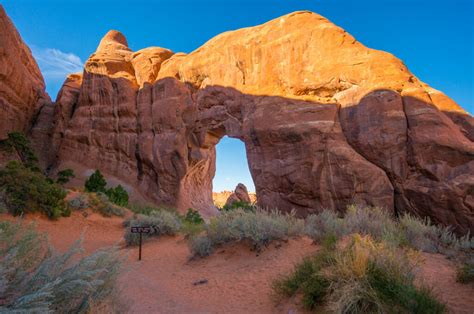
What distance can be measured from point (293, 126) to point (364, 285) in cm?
1167

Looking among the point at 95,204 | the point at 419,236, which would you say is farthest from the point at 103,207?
the point at 419,236

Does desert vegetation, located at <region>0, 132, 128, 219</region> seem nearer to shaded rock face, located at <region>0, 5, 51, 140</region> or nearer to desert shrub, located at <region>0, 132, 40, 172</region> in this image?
desert shrub, located at <region>0, 132, 40, 172</region>

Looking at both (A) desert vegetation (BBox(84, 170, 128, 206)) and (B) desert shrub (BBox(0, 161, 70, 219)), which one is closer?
(B) desert shrub (BBox(0, 161, 70, 219))

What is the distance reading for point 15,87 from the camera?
993 inches

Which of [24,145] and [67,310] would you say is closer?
[67,310]

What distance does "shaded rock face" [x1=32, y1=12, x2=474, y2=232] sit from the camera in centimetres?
1227

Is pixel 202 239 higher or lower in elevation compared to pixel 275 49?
lower

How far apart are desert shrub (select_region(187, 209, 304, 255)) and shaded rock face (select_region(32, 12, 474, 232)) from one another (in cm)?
567

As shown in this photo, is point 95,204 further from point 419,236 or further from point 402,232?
point 419,236

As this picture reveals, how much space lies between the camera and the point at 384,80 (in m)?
14.1

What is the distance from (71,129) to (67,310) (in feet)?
94.8

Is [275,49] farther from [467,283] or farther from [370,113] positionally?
[467,283]

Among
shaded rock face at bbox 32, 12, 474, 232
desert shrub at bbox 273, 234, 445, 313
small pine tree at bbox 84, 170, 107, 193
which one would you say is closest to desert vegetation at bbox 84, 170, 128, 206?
small pine tree at bbox 84, 170, 107, 193

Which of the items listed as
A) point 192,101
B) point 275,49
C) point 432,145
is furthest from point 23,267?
point 192,101
